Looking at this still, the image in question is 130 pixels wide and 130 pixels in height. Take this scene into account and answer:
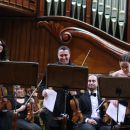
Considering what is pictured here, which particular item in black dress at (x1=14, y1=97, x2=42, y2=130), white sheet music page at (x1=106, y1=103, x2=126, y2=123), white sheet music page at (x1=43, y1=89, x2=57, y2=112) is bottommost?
black dress at (x1=14, y1=97, x2=42, y2=130)

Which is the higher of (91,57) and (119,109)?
(91,57)

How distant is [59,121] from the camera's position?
580cm

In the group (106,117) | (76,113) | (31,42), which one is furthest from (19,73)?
(31,42)

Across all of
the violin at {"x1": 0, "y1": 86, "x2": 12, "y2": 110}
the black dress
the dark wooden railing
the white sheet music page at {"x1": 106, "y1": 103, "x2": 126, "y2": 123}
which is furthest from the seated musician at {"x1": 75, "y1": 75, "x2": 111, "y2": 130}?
the dark wooden railing


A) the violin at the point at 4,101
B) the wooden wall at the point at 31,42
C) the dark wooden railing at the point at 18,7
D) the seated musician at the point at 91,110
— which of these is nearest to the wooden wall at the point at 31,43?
the wooden wall at the point at 31,42

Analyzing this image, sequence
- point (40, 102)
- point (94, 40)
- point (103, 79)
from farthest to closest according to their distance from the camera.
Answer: point (94, 40)
point (40, 102)
point (103, 79)

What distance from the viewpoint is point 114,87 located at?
5152mm

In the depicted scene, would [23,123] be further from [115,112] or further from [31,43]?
[31,43]

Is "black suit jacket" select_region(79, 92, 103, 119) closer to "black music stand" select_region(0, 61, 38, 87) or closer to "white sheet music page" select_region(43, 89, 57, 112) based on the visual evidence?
"white sheet music page" select_region(43, 89, 57, 112)

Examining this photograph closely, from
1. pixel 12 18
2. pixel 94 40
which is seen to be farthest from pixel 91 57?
pixel 12 18

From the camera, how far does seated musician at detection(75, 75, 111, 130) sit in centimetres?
568

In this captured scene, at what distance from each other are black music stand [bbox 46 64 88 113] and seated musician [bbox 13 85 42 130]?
22.4 inches

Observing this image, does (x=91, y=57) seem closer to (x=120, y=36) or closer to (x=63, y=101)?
(x=120, y=36)

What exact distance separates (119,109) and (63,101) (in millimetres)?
833
